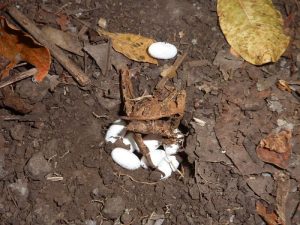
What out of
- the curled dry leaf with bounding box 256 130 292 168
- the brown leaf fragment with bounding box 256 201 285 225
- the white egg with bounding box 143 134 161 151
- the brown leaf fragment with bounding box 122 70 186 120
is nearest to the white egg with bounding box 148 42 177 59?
the brown leaf fragment with bounding box 122 70 186 120

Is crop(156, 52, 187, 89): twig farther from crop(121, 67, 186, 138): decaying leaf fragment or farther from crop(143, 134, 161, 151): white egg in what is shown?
crop(143, 134, 161, 151): white egg

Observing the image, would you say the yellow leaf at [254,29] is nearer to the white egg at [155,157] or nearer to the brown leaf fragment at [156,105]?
the brown leaf fragment at [156,105]

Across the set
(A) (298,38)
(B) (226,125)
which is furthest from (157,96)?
(A) (298,38)

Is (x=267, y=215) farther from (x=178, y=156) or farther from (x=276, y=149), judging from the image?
(x=178, y=156)

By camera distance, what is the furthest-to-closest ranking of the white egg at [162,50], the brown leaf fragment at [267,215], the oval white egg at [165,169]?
1. the white egg at [162,50]
2. the oval white egg at [165,169]
3. the brown leaf fragment at [267,215]

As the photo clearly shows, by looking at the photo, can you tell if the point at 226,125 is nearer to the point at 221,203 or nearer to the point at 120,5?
the point at 221,203

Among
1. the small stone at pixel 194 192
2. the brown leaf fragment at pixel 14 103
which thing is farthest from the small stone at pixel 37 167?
the small stone at pixel 194 192

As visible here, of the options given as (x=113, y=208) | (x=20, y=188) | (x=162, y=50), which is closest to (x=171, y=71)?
(x=162, y=50)
